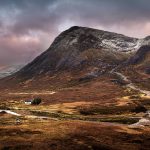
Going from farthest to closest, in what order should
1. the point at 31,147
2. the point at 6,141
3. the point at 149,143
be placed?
1. the point at 149,143
2. the point at 6,141
3. the point at 31,147

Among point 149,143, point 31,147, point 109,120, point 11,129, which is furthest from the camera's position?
point 109,120

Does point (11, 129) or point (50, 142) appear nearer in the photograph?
point (50, 142)

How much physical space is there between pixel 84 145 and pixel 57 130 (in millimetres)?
20682

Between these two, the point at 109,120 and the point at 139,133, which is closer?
the point at 139,133

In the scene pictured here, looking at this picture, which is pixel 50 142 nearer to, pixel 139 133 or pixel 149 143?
pixel 149 143

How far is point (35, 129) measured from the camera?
11512 centimetres

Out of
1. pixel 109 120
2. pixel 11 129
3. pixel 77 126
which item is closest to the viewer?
pixel 11 129

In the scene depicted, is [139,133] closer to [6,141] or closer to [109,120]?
[6,141]

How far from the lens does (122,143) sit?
101 metres

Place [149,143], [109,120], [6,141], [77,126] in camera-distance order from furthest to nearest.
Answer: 1. [109,120]
2. [77,126]
3. [149,143]
4. [6,141]

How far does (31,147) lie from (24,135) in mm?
16620

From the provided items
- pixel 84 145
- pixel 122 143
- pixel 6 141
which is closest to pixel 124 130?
pixel 122 143

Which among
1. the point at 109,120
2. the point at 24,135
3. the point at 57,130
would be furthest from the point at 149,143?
the point at 109,120

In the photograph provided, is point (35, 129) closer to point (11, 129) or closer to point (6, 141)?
point (11, 129)
